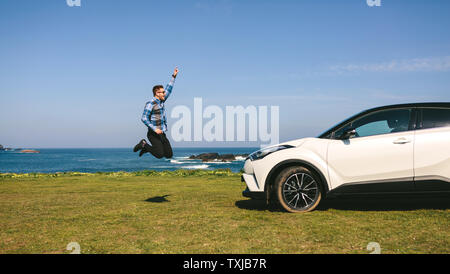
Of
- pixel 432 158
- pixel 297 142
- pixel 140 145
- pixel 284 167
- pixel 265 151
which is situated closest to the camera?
pixel 432 158

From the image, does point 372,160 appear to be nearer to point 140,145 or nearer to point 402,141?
point 402,141

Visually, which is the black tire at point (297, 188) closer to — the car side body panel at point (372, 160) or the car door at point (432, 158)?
the car side body panel at point (372, 160)

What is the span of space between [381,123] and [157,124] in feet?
14.6

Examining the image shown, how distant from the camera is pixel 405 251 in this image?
3812 mm

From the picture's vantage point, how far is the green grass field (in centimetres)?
407

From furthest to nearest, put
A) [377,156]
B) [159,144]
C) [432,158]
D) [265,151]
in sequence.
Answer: [159,144] < [265,151] < [377,156] < [432,158]

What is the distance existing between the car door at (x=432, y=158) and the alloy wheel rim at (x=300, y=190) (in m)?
1.71

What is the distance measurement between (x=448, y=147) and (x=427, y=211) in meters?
1.26

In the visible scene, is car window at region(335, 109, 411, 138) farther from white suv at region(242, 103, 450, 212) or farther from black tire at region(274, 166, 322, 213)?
black tire at region(274, 166, 322, 213)

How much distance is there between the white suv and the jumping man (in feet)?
6.92

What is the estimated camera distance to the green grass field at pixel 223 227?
4.07 m

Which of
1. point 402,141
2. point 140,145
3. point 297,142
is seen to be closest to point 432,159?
point 402,141

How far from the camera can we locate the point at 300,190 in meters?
5.96
